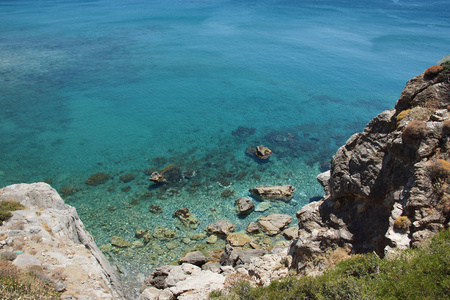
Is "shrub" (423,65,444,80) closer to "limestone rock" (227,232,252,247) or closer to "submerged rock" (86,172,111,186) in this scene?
"limestone rock" (227,232,252,247)

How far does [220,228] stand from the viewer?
103ft

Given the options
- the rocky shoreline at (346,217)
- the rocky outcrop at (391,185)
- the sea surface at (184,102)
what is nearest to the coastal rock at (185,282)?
→ the rocky shoreline at (346,217)

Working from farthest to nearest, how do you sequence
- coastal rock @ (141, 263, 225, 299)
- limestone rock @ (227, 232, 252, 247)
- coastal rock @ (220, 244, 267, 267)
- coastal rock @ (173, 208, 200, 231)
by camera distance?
coastal rock @ (173, 208, 200, 231)
limestone rock @ (227, 232, 252, 247)
coastal rock @ (220, 244, 267, 267)
coastal rock @ (141, 263, 225, 299)

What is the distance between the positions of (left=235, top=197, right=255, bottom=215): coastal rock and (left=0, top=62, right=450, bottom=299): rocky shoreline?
878 cm

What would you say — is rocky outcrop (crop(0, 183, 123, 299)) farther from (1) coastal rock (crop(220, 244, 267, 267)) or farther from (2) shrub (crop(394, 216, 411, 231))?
(2) shrub (crop(394, 216, 411, 231))

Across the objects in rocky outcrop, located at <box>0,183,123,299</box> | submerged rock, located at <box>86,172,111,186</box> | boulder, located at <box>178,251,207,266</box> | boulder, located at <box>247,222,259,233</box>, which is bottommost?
boulder, located at <box>247,222,259,233</box>

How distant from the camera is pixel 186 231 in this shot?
31.6 m

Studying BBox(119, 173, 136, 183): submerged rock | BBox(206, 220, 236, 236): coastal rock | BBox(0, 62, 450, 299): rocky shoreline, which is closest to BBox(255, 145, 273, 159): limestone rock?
BBox(206, 220, 236, 236): coastal rock

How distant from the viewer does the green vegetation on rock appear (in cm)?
1273

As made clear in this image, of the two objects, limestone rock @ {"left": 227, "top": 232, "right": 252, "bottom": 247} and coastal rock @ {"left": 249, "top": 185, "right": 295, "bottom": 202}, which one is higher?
coastal rock @ {"left": 249, "top": 185, "right": 295, "bottom": 202}

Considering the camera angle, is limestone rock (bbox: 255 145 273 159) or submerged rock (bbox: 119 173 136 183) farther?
limestone rock (bbox: 255 145 273 159)

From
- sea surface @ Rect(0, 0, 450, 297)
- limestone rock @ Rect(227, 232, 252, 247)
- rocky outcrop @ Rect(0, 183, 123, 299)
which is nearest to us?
rocky outcrop @ Rect(0, 183, 123, 299)

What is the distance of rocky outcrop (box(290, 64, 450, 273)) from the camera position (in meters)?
15.7

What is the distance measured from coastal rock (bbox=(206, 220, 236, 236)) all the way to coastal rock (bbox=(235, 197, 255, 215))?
269 cm
